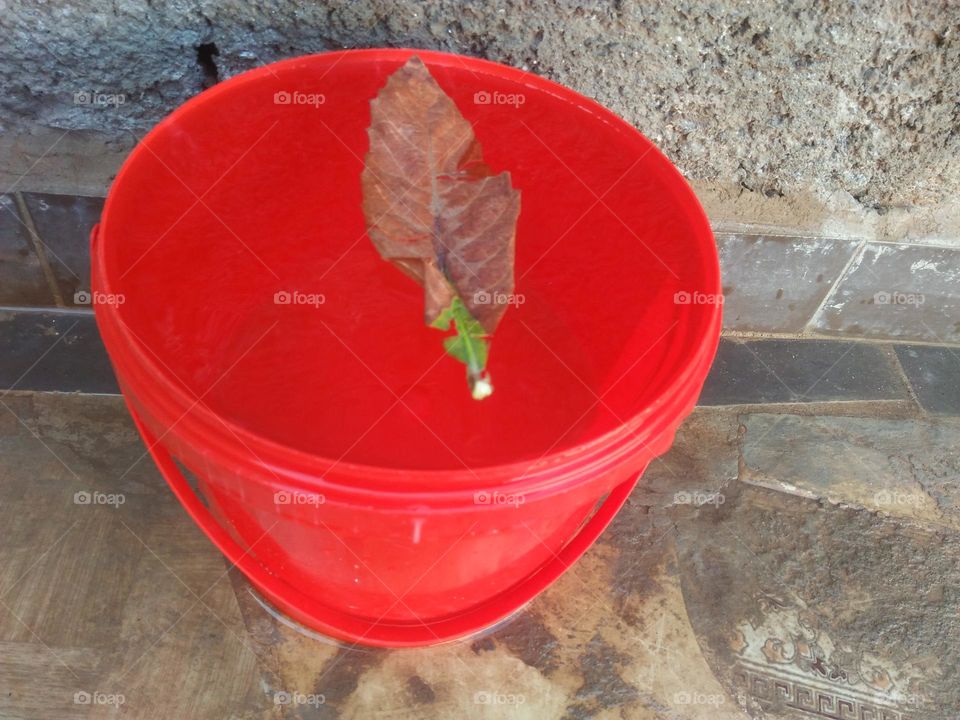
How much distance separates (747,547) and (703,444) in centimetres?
20

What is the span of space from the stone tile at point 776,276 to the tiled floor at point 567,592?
7.5 inches

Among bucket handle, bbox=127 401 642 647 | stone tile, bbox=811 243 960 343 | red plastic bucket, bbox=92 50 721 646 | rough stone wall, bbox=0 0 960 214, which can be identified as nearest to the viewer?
red plastic bucket, bbox=92 50 721 646

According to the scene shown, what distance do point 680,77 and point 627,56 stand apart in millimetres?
92

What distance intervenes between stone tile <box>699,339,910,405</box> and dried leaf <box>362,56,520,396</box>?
72 centimetres

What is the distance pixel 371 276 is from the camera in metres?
1.19

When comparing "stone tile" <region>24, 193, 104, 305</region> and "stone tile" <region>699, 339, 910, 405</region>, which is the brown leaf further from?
"stone tile" <region>699, 339, 910, 405</region>

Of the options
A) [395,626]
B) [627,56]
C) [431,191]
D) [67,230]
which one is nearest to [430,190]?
[431,191]

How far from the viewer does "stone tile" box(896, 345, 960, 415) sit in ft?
5.05

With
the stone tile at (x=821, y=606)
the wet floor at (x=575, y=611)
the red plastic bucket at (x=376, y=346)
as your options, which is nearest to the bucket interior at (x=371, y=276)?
the red plastic bucket at (x=376, y=346)

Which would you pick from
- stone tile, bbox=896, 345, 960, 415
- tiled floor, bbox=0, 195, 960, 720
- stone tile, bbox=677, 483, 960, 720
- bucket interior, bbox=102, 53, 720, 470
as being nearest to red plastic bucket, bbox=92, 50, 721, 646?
bucket interior, bbox=102, 53, 720, 470

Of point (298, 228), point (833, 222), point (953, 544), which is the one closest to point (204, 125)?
point (298, 228)

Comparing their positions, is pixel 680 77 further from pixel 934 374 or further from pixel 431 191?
pixel 934 374

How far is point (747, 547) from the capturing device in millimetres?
1281

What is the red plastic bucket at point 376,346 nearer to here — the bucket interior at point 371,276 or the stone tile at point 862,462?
the bucket interior at point 371,276
